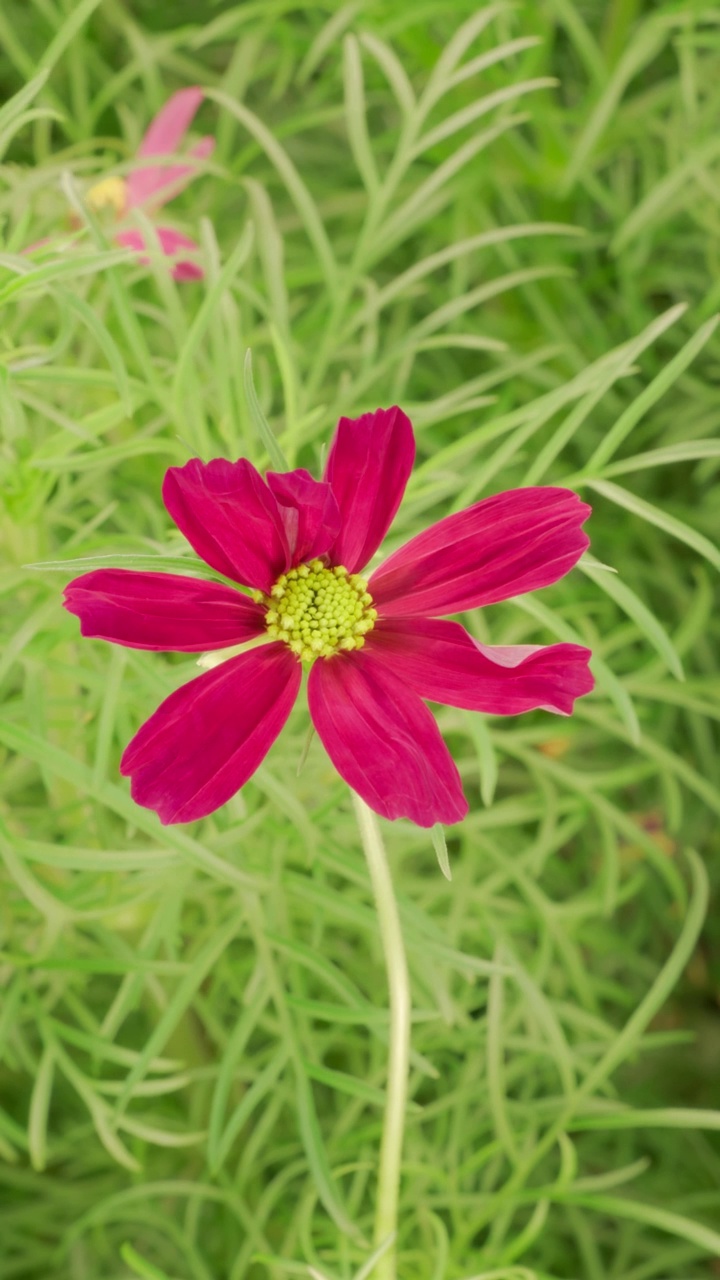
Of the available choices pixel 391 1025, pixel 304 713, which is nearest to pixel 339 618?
pixel 391 1025

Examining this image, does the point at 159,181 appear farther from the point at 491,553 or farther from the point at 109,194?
the point at 491,553

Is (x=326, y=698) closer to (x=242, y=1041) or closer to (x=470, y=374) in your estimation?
(x=242, y=1041)

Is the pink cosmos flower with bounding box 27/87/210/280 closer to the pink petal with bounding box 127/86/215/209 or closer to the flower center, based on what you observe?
the pink petal with bounding box 127/86/215/209

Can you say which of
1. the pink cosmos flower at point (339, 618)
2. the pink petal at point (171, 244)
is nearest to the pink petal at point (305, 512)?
the pink cosmos flower at point (339, 618)

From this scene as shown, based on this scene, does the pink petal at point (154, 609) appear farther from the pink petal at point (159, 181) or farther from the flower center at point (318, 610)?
the pink petal at point (159, 181)

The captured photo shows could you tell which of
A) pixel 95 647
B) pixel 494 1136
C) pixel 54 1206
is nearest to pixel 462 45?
pixel 95 647

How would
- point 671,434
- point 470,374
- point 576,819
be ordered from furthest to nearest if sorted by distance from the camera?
point 470,374 → point 671,434 → point 576,819
